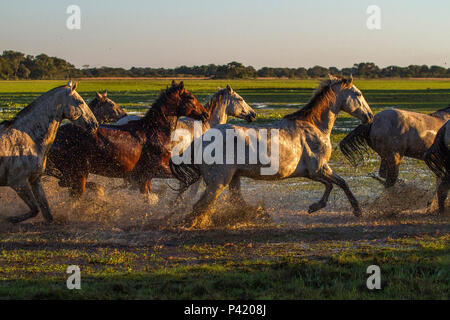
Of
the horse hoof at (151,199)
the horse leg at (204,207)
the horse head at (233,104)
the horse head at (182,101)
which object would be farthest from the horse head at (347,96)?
the horse hoof at (151,199)

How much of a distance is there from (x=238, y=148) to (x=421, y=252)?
259cm

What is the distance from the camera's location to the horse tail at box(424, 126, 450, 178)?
29.1 ft

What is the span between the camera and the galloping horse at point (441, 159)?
8859mm

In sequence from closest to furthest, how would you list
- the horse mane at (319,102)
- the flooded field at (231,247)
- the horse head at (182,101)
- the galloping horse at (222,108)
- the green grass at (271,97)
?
the flooded field at (231,247)
the horse mane at (319,102)
the horse head at (182,101)
the galloping horse at (222,108)
the green grass at (271,97)

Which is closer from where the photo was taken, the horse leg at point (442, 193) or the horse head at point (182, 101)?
the horse leg at point (442, 193)

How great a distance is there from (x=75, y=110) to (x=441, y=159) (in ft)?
17.3

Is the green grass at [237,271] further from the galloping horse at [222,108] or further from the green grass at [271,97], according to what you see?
the green grass at [271,97]

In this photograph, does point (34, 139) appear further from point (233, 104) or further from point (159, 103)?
point (233, 104)

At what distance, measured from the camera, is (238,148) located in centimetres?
785

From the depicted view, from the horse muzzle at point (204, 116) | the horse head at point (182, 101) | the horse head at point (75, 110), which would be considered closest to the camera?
the horse head at point (75, 110)

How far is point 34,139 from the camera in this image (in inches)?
313

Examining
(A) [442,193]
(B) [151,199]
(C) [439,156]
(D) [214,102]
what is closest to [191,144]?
(B) [151,199]
